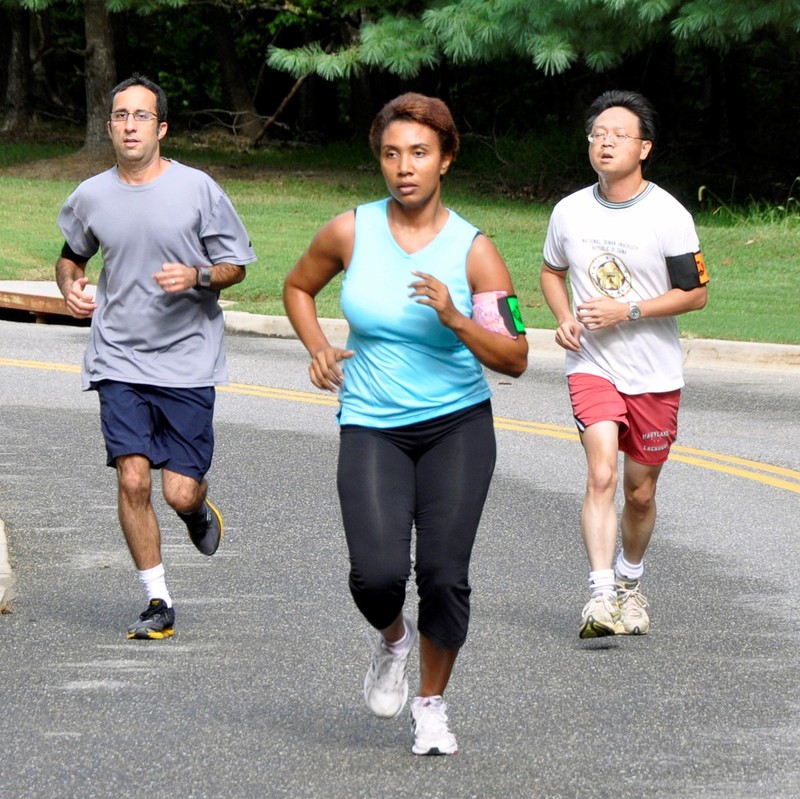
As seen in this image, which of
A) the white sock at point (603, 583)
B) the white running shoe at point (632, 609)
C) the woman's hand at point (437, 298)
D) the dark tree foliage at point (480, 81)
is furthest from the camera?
the dark tree foliage at point (480, 81)

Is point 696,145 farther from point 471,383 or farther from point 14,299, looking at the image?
point 471,383

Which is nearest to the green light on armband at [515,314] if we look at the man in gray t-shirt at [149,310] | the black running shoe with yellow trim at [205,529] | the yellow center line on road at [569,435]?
the man in gray t-shirt at [149,310]

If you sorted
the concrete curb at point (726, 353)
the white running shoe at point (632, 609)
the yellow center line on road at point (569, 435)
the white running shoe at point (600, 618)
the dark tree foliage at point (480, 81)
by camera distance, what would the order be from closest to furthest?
the white running shoe at point (600, 618)
the white running shoe at point (632, 609)
the yellow center line on road at point (569, 435)
the concrete curb at point (726, 353)
the dark tree foliage at point (480, 81)

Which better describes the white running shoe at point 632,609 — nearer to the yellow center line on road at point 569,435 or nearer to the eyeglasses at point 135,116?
the eyeglasses at point 135,116

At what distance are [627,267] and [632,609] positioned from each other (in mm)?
1324

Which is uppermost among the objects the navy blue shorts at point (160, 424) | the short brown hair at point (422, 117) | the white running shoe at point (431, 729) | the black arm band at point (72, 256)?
the short brown hair at point (422, 117)

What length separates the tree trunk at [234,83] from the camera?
35188 millimetres

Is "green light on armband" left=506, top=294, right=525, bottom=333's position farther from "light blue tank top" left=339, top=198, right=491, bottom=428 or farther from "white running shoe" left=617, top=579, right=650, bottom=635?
"white running shoe" left=617, top=579, right=650, bottom=635

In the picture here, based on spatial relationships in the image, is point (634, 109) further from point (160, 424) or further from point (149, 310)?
point (160, 424)

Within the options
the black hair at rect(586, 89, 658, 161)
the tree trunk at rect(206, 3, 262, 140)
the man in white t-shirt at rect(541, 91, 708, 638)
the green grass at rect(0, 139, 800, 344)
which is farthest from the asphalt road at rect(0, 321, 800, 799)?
the tree trunk at rect(206, 3, 262, 140)

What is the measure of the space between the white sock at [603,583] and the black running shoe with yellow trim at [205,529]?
1649mm

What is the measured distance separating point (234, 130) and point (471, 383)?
30778 mm

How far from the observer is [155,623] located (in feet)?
20.5

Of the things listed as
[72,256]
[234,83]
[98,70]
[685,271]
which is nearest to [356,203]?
[98,70]
